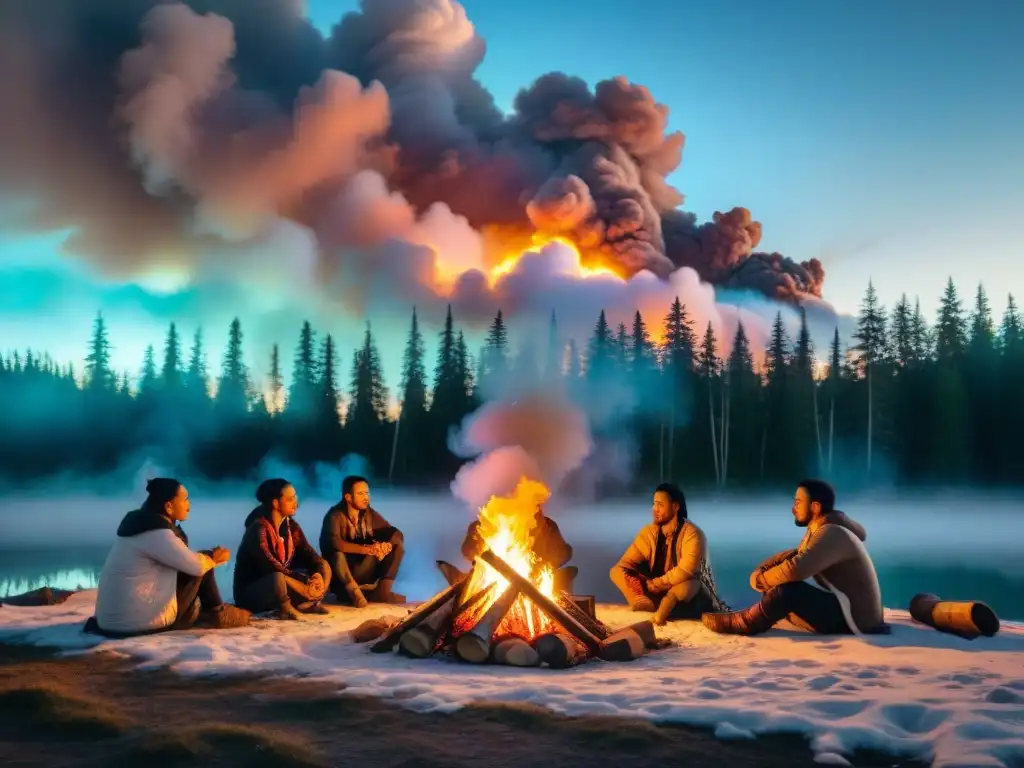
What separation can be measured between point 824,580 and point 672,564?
177cm

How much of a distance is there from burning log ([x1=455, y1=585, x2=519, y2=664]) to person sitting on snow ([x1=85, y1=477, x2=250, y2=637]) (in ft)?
7.71

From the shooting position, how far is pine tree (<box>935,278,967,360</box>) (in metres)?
40.5

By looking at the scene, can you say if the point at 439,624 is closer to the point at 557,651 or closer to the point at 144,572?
the point at 557,651

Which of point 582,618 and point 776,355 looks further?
point 776,355

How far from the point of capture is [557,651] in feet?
21.9

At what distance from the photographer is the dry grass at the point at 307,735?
14.5 ft

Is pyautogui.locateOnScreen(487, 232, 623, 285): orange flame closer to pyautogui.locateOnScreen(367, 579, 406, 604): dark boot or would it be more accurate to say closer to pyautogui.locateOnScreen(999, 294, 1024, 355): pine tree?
pyautogui.locateOnScreen(999, 294, 1024, 355): pine tree

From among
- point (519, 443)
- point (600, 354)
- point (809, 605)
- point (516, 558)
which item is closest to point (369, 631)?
point (516, 558)

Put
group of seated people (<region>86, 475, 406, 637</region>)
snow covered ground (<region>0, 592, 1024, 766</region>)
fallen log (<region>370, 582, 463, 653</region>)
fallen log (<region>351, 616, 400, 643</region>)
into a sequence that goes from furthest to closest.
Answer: fallen log (<region>351, 616, 400, 643</region>) → group of seated people (<region>86, 475, 406, 637</region>) → fallen log (<region>370, 582, 463, 653</region>) → snow covered ground (<region>0, 592, 1024, 766</region>)

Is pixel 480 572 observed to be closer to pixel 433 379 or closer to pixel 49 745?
pixel 49 745

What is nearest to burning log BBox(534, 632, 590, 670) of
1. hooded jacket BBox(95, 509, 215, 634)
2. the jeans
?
the jeans

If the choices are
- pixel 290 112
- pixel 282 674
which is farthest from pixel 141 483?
pixel 282 674

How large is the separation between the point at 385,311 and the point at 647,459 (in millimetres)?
14620

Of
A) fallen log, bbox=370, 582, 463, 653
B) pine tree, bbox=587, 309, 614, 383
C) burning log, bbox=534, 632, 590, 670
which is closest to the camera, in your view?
burning log, bbox=534, 632, 590, 670
